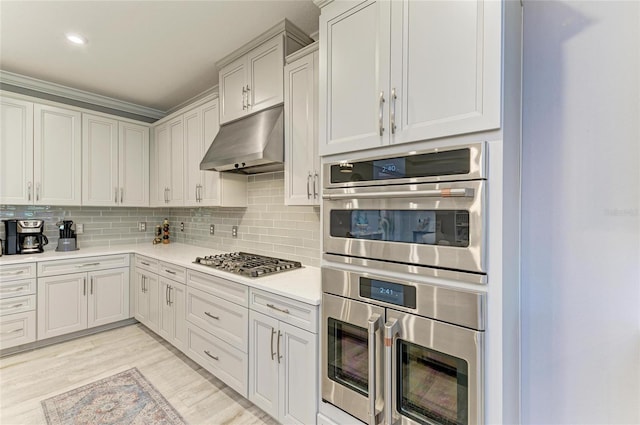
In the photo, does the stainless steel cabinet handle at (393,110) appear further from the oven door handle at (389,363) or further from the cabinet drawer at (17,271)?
the cabinet drawer at (17,271)

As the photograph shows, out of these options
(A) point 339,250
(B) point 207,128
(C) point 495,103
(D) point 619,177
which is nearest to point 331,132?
(A) point 339,250

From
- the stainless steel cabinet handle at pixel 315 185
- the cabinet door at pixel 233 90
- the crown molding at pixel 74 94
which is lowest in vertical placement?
the stainless steel cabinet handle at pixel 315 185

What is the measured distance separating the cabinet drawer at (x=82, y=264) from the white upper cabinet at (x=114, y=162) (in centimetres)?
69

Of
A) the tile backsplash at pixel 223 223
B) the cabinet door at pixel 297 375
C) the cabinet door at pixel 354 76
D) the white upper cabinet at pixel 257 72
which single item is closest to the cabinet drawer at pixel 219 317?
the cabinet door at pixel 297 375

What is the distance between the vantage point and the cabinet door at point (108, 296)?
10.6ft

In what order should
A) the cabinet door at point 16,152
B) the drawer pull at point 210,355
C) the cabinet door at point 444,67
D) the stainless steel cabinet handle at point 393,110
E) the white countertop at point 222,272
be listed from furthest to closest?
1. the cabinet door at point 16,152
2. the drawer pull at point 210,355
3. the white countertop at point 222,272
4. the stainless steel cabinet handle at point 393,110
5. the cabinet door at point 444,67

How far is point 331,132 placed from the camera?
5.22 ft

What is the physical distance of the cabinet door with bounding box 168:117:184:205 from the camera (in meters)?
3.38

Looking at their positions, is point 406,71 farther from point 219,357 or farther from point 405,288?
point 219,357

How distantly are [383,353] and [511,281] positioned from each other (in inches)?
24.4

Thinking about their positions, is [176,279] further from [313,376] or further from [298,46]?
[298,46]

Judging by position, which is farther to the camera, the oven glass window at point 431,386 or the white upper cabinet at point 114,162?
the white upper cabinet at point 114,162

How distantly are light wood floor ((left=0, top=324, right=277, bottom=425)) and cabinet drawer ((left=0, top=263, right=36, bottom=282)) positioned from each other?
2.48ft

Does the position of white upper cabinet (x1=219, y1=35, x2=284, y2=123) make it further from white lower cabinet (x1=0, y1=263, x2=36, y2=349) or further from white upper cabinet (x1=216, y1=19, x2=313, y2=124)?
→ white lower cabinet (x1=0, y1=263, x2=36, y2=349)
